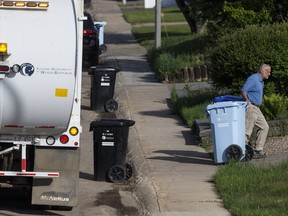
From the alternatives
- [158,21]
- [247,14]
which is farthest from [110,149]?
[158,21]

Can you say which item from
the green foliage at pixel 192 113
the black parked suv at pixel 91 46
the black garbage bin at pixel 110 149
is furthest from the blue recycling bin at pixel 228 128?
the black parked suv at pixel 91 46

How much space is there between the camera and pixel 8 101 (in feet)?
35.7

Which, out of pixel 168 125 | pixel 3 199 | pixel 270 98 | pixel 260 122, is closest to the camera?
pixel 3 199

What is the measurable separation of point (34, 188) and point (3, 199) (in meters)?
1.40

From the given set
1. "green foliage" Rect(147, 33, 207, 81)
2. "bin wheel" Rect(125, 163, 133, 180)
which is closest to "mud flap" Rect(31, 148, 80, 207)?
"bin wheel" Rect(125, 163, 133, 180)

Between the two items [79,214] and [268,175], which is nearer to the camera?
[79,214]

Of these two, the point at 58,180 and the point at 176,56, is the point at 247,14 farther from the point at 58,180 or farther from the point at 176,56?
the point at 58,180

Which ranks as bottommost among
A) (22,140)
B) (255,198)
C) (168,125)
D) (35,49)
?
(168,125)

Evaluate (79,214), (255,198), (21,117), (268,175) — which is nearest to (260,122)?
(268,175)

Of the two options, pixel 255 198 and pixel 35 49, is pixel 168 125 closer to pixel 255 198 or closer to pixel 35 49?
pixel 255 198

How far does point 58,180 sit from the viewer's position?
1171cm

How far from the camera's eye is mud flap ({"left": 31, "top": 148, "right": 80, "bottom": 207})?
11.6 m

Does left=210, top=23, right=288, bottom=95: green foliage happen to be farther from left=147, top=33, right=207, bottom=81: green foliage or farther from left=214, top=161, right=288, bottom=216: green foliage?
left=147, top=33, right=207, bottom=81: green foliage

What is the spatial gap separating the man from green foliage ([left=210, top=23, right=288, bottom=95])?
260 centimetres
